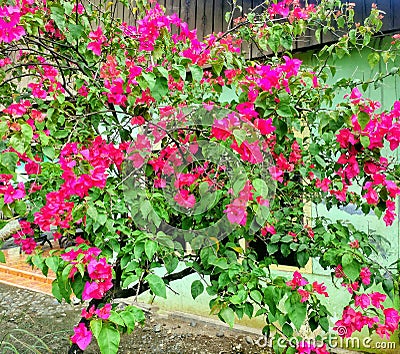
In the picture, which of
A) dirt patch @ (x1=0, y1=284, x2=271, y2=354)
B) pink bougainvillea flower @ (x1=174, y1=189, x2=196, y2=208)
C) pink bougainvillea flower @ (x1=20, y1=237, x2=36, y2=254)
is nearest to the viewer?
pink bougainvillea flower @ (x1=174, y1=189, x2=196, y2=208)

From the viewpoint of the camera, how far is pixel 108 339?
100 centimetres

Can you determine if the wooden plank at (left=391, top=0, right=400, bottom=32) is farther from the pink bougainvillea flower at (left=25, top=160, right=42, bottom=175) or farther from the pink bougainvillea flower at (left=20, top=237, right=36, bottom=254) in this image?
the pink bougainvillea flower at (left=20, top=237, right=36, bottom=254)

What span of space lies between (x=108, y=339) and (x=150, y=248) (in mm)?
316

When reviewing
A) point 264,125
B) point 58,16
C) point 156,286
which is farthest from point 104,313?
point 58,16

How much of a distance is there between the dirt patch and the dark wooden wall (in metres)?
2.33

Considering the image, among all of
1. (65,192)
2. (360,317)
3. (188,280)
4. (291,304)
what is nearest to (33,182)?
(65,192)

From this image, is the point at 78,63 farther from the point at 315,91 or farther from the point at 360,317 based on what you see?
the point at 360,317

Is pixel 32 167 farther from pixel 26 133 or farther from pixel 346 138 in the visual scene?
pixel 346 138

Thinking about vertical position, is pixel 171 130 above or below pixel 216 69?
below

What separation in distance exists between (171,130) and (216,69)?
0.30 m

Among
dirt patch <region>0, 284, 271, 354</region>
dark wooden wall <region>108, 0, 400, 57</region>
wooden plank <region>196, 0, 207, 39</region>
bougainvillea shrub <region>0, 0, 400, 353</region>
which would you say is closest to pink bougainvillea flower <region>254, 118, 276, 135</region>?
bougainvillea shrub <region>0, 0, 400, 353</region>

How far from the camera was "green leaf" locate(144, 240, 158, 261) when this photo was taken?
122 cm

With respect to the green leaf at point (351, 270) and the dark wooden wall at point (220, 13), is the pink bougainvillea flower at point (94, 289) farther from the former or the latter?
the dark wooden wall at point (220, 13)

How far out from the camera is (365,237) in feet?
6.22
